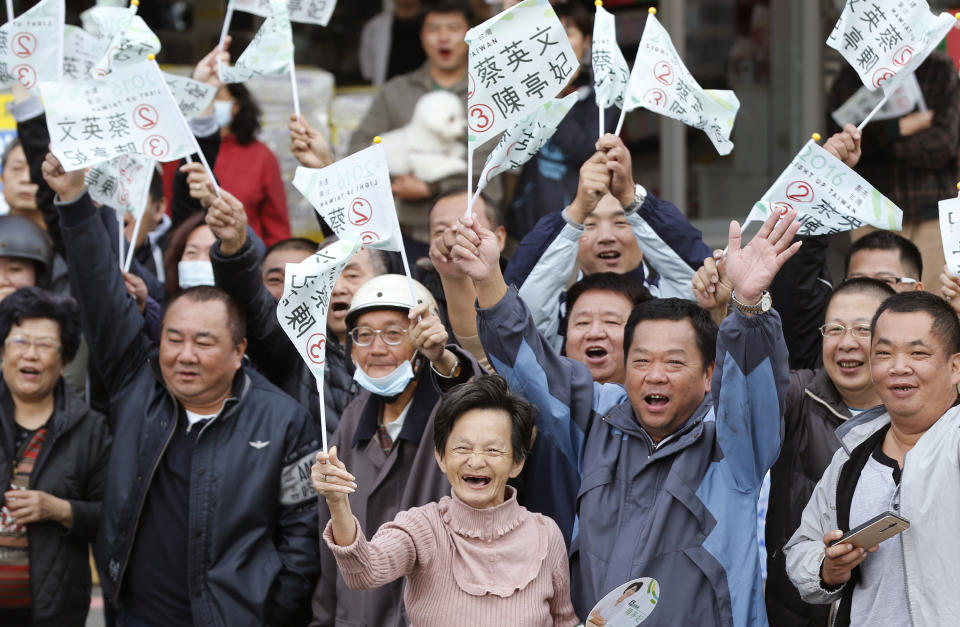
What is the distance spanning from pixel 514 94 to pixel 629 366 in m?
1.00

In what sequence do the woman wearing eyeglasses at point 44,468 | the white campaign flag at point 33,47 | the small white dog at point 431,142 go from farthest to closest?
the small white dog at point 431,142 < the white campaign flag at point 33,47 < the woman wearing eyeglasses at point 44,468

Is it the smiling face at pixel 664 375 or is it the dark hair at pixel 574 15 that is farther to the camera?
the dark hair at pixel 574 15

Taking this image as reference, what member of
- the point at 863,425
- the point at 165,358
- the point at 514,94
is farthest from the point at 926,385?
the point at 165,358

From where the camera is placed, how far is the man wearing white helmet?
4.43 metres

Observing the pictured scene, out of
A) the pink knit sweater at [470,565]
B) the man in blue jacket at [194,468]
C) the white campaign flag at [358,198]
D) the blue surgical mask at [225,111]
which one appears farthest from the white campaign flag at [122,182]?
the pink knit sweater at [470,565]

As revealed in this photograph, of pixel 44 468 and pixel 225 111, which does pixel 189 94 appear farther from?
pixel 44 468

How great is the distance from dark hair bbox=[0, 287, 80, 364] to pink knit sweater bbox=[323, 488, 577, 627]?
2104mm

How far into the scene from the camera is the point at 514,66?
4.50m

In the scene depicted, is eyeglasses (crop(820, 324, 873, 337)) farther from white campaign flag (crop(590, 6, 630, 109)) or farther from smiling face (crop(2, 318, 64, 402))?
smiling face (crop(2, 318, 64, 402))

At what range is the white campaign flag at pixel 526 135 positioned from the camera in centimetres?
453

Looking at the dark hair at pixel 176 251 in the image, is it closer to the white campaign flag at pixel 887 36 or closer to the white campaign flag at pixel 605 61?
the white campaign flag at pixel 605 61

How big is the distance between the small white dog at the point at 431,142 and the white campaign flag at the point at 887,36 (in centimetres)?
260

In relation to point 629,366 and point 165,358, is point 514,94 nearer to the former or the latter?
point 629,366

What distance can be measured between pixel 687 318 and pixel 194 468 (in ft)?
6.12
